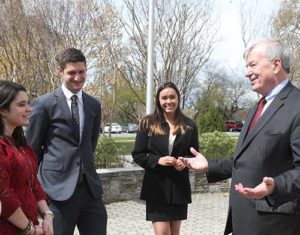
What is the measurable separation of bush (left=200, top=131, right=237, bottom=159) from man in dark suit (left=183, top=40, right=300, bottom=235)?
698 cm

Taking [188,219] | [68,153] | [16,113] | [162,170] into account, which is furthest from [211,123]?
[16,113]

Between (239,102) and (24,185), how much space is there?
199ft

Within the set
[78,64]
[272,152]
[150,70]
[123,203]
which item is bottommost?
[123,203]

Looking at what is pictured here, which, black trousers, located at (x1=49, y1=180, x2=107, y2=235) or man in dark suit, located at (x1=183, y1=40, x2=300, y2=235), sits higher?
man in dark suit, located at (x1=183, y1=40, x2=300, y2=235)

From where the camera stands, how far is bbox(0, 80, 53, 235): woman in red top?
102 inches

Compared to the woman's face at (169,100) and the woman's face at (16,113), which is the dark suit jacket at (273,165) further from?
the woman's face at (169,100)

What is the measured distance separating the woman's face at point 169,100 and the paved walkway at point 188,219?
241 centimetres

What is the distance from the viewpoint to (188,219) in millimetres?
7219

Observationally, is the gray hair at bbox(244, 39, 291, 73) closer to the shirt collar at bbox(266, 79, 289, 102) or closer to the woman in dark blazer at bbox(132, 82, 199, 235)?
the shirt collar at bbox(266, 79, 289, 102)

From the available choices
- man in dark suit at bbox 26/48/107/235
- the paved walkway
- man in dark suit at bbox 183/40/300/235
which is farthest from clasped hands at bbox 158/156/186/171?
the paved walkway

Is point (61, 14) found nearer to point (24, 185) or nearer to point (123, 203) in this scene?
point (123, 203)

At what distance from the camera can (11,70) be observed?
17062mm

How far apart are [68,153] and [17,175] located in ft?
2.67

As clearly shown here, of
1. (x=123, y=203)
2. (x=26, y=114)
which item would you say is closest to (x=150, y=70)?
(x=123, y=203)
